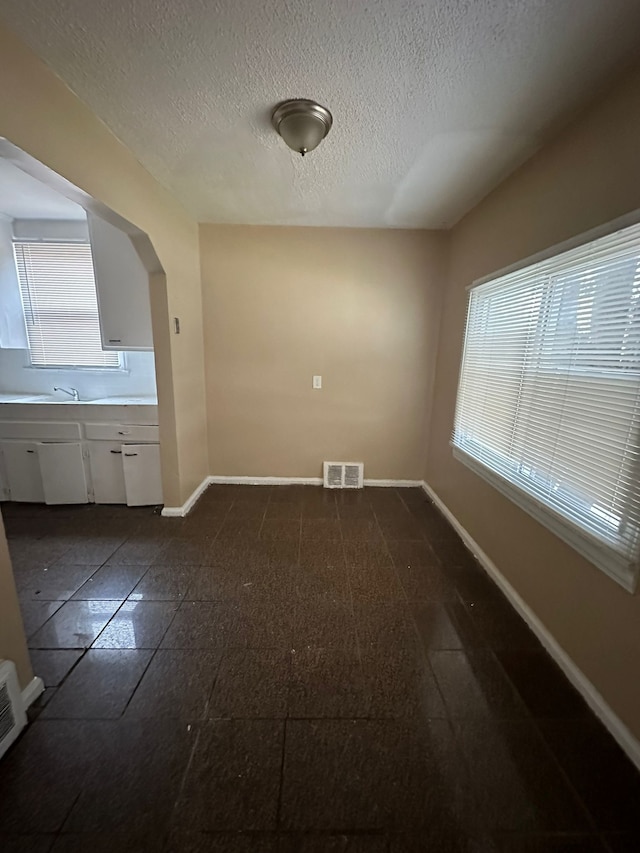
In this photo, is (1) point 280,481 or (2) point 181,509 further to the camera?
(1) point 280,481

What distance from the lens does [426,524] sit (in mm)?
2738

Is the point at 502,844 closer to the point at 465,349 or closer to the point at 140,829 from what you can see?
the point at 140,829

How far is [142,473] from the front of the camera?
283 cm

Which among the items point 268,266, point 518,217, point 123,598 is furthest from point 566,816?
point 268,266

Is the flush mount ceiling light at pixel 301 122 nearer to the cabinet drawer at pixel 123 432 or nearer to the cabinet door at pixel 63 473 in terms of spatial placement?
the cabinet drawer at pixel 123 432

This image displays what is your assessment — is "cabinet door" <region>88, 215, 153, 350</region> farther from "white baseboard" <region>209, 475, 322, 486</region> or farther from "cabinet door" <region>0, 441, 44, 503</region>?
"white baseboard" <region>209, 475, 322, 486</region>

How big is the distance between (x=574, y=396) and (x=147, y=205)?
2.69 meters

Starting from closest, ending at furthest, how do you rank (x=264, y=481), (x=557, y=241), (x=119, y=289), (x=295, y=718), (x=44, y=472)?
1. (x=295, y=718)
2. (x=557, y=241)
3. (x=119, y=289)
4. (x=44, y=472)
5. (x=264, y=481)

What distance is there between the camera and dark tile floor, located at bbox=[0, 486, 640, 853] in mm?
976

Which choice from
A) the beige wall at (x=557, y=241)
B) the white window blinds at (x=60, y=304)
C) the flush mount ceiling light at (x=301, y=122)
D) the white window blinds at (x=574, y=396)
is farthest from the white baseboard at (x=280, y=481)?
the flush mount ceiling light at (x=301, y=122)

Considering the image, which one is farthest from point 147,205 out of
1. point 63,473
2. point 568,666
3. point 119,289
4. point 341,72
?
point 568,666

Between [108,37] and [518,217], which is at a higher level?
[108,37]

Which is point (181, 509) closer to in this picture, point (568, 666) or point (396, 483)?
point (396, 483)

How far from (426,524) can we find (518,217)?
2.21 meters
